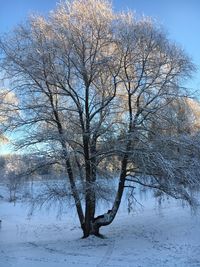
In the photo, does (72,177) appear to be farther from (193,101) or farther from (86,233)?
(193,101)

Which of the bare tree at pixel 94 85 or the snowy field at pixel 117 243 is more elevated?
the bare tree at pixel 94 85

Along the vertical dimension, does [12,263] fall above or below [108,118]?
below

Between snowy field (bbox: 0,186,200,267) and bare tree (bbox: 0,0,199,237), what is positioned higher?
bare tree (bbox: 0,0,199,237)

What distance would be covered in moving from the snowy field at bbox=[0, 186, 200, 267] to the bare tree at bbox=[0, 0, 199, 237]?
172cm

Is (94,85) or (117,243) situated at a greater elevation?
(94,85)

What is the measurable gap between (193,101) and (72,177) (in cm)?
619

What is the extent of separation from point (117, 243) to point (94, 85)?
6.67m

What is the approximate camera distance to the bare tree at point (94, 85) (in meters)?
16.5

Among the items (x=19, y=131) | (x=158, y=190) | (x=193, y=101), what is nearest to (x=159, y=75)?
(x=193, y=101)

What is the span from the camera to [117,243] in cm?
1627

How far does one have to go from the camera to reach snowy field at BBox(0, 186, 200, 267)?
496 inches

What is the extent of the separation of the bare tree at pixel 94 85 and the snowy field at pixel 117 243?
1719 mm

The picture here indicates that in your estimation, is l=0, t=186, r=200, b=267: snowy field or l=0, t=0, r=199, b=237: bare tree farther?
l=0, t=0, r=199, b=237: bare tree

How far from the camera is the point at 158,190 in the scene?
1703cm
